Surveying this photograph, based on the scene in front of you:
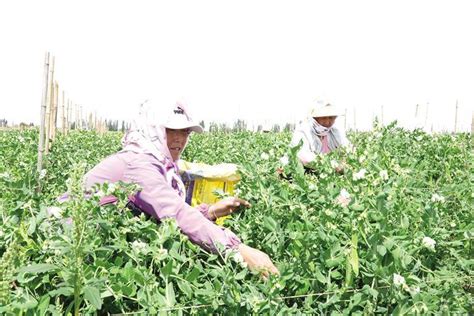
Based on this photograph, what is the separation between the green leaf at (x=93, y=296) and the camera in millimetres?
1560

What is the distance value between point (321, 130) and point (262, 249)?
2435 mm

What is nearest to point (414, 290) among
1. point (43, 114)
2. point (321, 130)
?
point (321, 130)

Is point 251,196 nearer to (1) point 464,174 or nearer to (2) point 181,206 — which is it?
(2) point 181,206

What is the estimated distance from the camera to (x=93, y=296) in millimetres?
1583

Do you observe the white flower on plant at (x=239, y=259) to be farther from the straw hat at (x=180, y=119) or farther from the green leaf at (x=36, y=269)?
the straw hat at (x=180, y=119)

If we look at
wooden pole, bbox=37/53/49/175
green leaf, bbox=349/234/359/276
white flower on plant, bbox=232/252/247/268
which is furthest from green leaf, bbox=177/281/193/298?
wooden pole, bbox=37/53/49/175

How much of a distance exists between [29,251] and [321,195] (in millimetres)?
1157

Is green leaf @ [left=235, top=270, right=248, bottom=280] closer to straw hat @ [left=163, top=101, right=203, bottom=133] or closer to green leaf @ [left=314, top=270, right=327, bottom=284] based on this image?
green leaf @ [left=314, top=270, right=327, bottom=284]

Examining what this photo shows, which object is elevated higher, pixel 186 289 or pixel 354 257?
pixel 354 257

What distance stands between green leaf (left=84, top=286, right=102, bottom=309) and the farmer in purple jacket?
0.61m

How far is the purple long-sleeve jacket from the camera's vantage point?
85.9 inches

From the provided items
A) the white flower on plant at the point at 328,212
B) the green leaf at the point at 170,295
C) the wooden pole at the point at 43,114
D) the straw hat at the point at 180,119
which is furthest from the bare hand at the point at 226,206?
the wooden pole at the point at 43,114

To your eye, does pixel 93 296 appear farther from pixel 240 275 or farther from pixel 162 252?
pixel 240 275

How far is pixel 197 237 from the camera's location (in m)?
2.19
